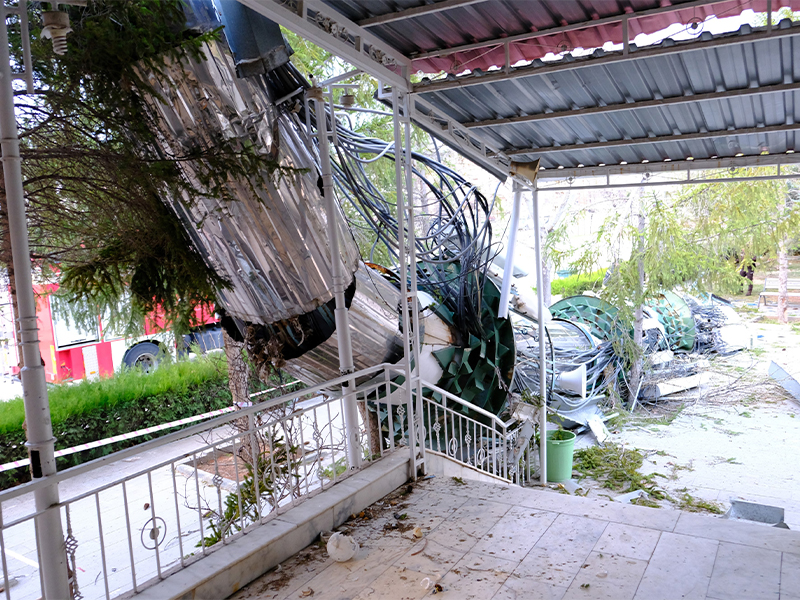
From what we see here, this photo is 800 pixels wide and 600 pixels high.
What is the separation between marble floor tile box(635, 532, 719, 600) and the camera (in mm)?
3184

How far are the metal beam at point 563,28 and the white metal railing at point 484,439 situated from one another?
3.83 m

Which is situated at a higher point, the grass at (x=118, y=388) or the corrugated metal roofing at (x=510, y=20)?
the corrugated metal roofing at (x=510, y=20)

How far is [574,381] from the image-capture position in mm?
10617

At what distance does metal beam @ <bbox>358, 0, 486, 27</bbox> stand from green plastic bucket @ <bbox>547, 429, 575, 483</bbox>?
629 cm

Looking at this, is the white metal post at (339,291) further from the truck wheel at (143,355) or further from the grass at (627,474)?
the truck wheel at (143,355)

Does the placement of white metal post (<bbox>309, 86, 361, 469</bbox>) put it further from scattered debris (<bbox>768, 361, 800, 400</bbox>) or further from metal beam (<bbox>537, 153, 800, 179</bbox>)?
scattered debris (<bbox>768, 361, 800, 400</bbox>)

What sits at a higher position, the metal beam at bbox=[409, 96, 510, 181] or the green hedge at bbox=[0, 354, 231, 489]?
the metal beam at bbox=[409, 96, 510, 181]

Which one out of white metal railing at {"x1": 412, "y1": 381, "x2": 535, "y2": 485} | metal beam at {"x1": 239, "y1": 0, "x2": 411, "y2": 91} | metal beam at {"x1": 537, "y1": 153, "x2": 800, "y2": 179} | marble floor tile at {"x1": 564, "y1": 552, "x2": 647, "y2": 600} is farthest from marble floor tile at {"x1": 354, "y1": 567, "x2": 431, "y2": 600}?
metal beam at {"x1": 537, "y1": 153, "x2": 800, "y2": 179}

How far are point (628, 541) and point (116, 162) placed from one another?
4316 mm

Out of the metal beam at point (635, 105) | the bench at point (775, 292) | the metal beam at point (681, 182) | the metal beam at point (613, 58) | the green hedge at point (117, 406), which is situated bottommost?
the bench at point (775, 292)

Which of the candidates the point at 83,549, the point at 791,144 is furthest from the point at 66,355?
the point at 791,144

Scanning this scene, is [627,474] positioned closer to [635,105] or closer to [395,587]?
[635,105]

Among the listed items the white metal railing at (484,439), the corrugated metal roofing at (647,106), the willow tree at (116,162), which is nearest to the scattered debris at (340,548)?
the willow tree at (116,162)

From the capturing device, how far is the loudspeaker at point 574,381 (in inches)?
417
